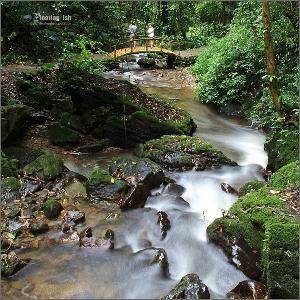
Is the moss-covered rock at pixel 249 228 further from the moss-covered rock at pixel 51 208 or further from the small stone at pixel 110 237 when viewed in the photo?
the moss-covered rock at pixel 51 208

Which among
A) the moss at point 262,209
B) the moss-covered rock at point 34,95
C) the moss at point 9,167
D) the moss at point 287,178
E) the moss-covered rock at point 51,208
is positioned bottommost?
the moss-covered rock at point 51,208

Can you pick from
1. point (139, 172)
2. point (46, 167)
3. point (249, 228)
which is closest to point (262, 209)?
point (249, 228)

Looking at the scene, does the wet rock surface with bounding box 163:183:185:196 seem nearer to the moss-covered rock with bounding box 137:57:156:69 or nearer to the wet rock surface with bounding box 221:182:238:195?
the wet rock surface with bounding box 221:182:238:195

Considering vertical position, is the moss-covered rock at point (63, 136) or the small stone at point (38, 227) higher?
the moss-covered rock at point (63, 136)

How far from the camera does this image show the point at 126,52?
1923 cm

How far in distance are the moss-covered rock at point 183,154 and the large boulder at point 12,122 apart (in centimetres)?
315

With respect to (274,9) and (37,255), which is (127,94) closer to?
(274,9)

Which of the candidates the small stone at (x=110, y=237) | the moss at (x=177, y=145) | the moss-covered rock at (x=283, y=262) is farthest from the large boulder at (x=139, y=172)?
the moss-covered rock at (x=283, y=262)

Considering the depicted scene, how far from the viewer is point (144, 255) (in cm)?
639

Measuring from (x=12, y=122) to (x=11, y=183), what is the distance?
2.22 metres

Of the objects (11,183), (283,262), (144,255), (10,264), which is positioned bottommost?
(144,255)

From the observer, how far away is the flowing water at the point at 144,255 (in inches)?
225

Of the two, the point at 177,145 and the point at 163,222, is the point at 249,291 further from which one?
the point at 177,145

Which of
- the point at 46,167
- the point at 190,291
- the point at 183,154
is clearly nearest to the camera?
the point at 190,291
